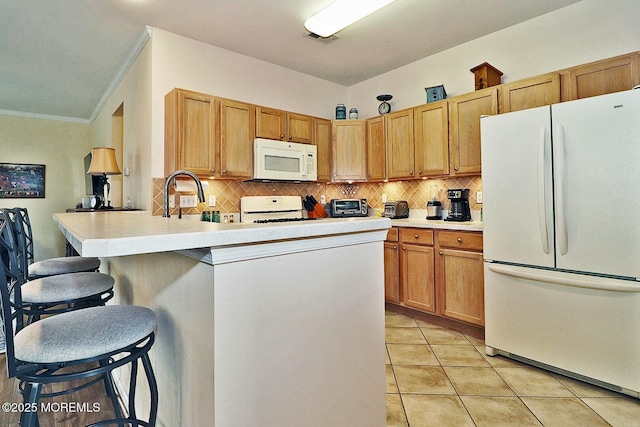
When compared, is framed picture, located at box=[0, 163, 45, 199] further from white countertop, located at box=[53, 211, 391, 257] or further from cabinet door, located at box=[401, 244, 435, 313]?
white countertop, located at box=[53, 211, 391, 257]

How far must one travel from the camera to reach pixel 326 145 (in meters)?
4.11

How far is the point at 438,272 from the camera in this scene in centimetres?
309

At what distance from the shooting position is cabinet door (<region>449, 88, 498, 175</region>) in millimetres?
3029

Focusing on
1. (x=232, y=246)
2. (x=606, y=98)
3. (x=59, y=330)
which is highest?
(x=606, y=98)

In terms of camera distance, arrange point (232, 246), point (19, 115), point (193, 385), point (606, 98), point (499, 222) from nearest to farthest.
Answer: point (232, 246)
point (193, 385)
point (606, 98)
point (499, 222)
point (19, 115)

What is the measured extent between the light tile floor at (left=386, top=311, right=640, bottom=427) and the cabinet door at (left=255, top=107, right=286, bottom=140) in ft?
7.74

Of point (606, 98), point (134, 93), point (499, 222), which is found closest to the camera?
point (606, 98)

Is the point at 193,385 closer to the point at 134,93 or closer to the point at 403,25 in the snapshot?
the point at 403,25

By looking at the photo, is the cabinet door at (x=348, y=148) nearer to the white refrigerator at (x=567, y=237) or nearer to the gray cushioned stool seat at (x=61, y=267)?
the white refrigerator at (x=567, y=237)

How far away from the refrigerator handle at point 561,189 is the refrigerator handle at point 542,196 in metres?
0.07

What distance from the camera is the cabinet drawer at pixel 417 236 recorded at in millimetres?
3162

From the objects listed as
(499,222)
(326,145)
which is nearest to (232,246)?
(499,222)

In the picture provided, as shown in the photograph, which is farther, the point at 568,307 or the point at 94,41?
the point at 94,41

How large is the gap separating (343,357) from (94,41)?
3.71 meters
